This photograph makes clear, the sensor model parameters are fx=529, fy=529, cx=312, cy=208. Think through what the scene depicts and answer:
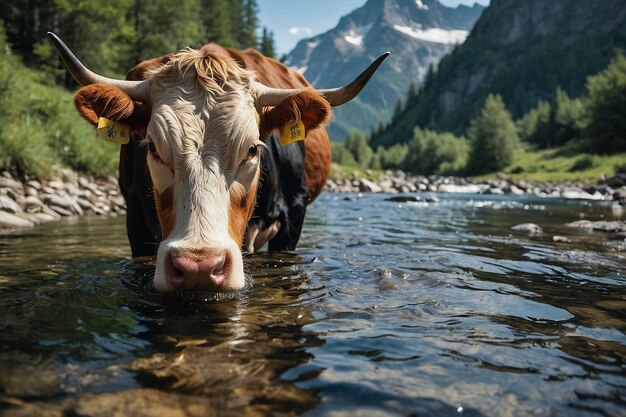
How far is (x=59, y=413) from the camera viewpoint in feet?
6.42

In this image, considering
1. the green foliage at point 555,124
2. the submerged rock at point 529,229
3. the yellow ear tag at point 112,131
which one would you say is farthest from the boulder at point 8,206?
the green foliage at point 555,124

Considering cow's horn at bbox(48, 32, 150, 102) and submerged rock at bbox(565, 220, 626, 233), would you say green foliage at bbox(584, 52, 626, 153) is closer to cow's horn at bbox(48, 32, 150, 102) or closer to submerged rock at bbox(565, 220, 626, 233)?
submerged rock at bbox(565, 220, 626, 233)

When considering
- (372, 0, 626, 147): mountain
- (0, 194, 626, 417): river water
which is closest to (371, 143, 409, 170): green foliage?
(372, 0, 626, 147): mountain

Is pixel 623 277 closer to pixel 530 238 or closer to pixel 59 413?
pixel 530 238

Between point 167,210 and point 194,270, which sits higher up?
point 167,210

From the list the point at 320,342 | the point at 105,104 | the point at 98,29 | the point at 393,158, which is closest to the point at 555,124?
the point at 393,158

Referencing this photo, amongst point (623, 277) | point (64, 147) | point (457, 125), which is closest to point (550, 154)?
point (64, 147)

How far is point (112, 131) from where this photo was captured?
435cm

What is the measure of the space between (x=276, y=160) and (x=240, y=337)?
3.40 m

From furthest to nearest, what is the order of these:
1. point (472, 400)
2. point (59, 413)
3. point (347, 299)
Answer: point (347, 299) < point (472, 400) < point (59, 413)

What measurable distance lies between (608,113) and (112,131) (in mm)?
75582

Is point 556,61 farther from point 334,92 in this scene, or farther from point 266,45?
point 334,92

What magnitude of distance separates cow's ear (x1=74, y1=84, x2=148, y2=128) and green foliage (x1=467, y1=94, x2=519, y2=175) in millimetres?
78574

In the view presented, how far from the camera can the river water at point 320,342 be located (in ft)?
7.03
